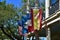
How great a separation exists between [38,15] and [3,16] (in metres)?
20.1

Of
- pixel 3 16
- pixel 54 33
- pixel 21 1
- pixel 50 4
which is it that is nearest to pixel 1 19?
pixel 3 16

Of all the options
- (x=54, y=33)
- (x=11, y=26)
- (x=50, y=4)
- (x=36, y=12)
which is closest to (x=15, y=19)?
(x=11, y=26)

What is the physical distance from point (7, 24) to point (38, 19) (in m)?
21.0

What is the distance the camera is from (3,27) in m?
34.3

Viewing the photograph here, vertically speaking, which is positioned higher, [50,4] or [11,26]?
[11,26]

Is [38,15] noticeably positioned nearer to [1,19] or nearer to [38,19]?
[38,19]

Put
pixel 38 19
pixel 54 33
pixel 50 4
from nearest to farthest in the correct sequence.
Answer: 1. pixel 38 19
2. pixel 50 4
3. pixel 54 33

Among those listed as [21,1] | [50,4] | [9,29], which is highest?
[21,1]

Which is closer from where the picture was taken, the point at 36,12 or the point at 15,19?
the point at 36,12

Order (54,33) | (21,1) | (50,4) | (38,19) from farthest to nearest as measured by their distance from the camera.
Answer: (21,1)
(54,33)
(50,4)
(38,19)

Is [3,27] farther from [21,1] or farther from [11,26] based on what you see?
[21,1]

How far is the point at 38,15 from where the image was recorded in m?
14.7

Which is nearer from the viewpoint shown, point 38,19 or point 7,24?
point 38,19

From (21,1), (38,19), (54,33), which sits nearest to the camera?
(38,19)
